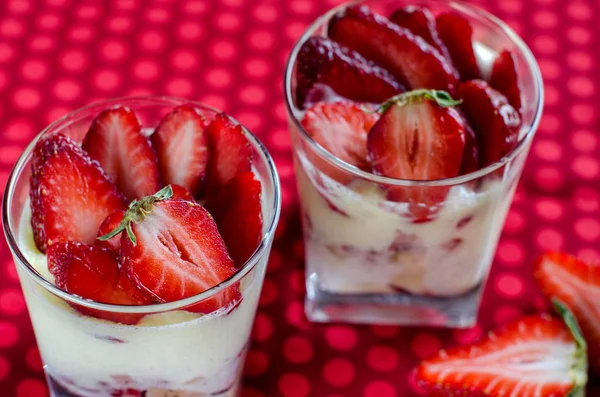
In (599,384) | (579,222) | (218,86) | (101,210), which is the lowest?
(599,384)

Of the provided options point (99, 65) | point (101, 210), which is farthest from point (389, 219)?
point (99, 65)

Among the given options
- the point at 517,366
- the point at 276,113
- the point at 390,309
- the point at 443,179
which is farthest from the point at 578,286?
the point at 276,113

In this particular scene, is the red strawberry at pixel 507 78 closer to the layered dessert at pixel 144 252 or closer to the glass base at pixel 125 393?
the layered dessert at pixel 144 252

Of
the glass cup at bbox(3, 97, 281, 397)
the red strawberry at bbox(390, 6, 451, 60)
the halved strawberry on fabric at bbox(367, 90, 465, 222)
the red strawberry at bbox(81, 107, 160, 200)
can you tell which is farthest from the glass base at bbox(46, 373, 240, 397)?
the red strawberry at bbox(390, 6, 451, 60)

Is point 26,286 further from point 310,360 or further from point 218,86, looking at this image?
point 218,86

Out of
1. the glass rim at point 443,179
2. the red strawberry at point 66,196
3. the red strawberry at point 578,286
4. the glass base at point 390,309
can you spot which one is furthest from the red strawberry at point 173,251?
the red strawberry at point 578,286

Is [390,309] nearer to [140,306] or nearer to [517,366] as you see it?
[517,366]
